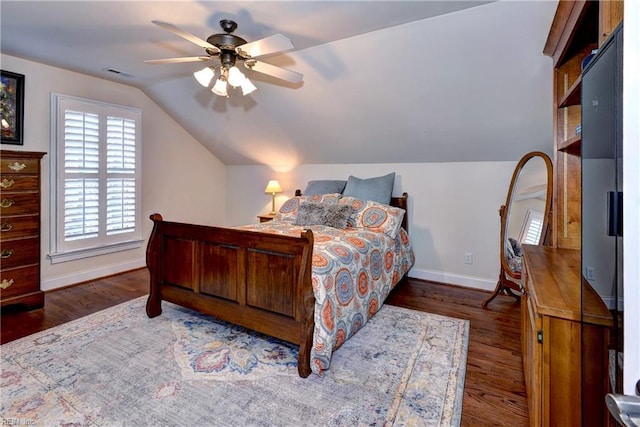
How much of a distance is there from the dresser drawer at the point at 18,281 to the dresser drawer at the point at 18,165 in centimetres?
89

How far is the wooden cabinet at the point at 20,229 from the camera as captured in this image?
2.83 meters

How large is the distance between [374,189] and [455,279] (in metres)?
1.44

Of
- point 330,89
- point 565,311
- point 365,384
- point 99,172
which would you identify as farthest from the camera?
point 99,172

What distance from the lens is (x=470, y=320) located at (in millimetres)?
2871

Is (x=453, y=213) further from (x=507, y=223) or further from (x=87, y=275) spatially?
(x=87, y=275)

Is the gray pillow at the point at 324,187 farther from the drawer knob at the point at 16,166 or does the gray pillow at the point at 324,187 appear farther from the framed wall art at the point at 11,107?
the framed wall art at the point at 11,107

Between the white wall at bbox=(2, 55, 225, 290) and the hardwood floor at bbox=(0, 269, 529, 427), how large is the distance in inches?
10.1

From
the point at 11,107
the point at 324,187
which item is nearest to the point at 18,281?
the point at 11,107

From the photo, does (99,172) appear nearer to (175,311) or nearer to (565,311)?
(175,311)

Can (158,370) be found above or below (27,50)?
below

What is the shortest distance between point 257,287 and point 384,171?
8.38 feet

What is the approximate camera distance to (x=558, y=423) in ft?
3.79

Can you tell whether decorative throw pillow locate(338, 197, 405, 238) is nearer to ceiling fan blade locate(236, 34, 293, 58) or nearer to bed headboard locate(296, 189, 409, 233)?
bed headboard locate(296, 189, 409, 233)

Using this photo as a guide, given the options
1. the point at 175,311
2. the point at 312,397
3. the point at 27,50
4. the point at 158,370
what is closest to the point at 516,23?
the point at 312,397
